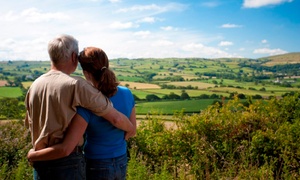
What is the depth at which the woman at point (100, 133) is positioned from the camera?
86.7 inches

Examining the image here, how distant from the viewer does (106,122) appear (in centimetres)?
241

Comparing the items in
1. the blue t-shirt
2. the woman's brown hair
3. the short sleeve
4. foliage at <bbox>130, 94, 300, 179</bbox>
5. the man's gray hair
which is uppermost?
the man's gray hair

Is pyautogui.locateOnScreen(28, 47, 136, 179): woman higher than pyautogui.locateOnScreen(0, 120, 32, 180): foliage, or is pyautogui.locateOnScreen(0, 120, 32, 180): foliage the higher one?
pyautogui.locateOnScreen(28, 47, 136, 179): woman

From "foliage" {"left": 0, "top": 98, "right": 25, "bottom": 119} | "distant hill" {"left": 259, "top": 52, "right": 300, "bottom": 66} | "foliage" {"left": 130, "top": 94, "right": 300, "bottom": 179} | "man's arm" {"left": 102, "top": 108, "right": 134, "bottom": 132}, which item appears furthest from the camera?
"distant hill" {"left": 259, "top": 52, "right": 300, "bottom": 66}

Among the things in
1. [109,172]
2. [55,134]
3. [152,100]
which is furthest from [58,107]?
[152,100]

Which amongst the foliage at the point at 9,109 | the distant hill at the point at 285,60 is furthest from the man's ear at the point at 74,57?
the distant hill at the point at 285,60

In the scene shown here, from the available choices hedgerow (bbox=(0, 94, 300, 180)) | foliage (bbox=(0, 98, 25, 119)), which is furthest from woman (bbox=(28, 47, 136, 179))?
foliage (bbox=(0, 98, 25, 119))

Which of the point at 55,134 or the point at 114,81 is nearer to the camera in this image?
the point at 55,134

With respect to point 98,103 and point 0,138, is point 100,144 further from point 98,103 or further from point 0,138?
point 0,138

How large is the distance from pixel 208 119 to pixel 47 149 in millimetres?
6537

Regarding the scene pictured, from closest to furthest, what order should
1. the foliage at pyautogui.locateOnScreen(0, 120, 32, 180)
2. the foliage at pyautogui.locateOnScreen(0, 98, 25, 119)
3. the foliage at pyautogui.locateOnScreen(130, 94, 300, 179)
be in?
1. the foliage at pyautogui.locateOnScreen(0, 120, 32, 180)
2. the foliage at pyautogui.locateOnScreen(130, 94, 300, 179)
3. the foliage at pyautogui.locateOnScreen(0, 98, 25, 119)

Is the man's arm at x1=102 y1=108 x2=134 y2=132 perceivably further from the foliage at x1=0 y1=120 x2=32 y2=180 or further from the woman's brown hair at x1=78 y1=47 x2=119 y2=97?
the foliage at x1=0 y1=120 x2=32 y2=180

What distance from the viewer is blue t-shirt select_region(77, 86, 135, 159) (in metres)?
2.40

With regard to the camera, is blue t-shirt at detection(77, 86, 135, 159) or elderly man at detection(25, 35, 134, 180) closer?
elderly man at detection(25, 35, 134, 180)
